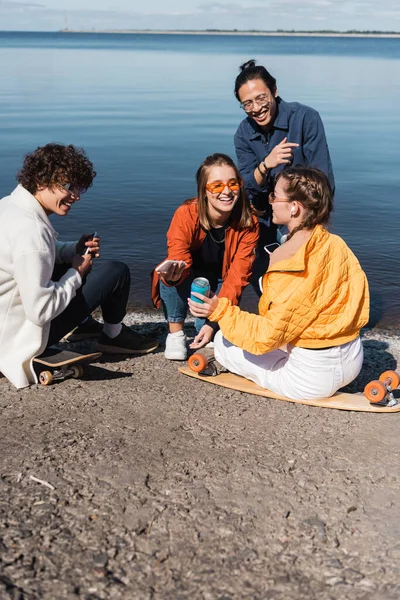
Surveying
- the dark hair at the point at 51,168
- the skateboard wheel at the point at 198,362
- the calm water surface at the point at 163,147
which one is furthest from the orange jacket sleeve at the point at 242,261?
the calm water surface at the point at 163,147

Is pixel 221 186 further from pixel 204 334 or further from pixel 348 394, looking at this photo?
pixel 348 394

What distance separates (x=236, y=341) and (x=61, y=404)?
118 centimetres

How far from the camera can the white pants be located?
446 cm

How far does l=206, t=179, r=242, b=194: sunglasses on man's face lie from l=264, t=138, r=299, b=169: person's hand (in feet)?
1.26

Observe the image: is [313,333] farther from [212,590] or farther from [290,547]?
[212,590]

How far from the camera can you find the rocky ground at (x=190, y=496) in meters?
3.03

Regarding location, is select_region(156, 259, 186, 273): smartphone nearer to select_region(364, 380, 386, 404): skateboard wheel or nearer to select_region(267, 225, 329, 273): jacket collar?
select_region(267, 225, 329, 273): jacket collar

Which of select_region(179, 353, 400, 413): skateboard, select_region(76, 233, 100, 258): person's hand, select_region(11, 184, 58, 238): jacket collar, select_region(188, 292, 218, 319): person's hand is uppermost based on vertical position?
select_region(11, 184, 58, 238): jacket collar

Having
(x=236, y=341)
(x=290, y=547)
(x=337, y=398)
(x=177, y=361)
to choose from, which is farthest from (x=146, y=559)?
(x=177, y=361)

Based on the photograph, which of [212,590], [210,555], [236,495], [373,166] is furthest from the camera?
[373,166]

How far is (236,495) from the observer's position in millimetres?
3623

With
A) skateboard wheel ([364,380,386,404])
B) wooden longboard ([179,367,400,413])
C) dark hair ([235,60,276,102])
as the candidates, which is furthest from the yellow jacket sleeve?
dark hair ([235,60,276,102])

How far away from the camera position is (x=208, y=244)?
5508mm

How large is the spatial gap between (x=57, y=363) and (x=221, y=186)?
166cm
